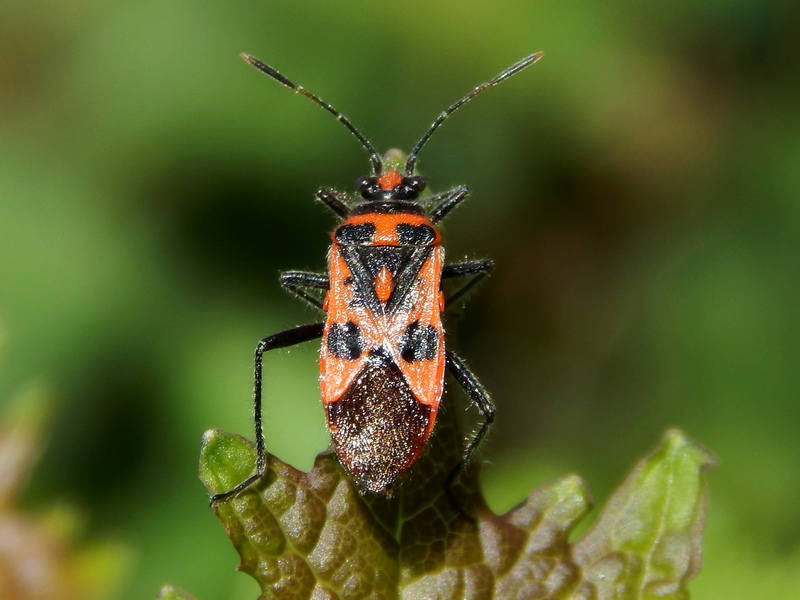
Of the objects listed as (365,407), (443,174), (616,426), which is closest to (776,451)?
(616,426)

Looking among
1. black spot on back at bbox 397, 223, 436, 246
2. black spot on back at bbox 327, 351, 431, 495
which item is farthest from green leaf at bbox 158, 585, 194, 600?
black spot on back at bbox 397, 223, 436, 246

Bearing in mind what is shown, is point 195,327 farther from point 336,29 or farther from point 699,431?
point 699,431

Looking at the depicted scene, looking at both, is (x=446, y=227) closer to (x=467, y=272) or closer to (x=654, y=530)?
(x=467, y=272)

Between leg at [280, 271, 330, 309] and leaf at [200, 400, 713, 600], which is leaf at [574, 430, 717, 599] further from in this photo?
leg at [280, 271, 330, 309]

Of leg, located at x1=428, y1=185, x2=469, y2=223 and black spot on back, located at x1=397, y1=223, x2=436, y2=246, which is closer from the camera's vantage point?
black spot on back, located at x1=397, y1=223, x2=436, y2=246

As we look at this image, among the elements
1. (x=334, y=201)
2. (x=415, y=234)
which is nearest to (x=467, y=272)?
(x=415, y=234)

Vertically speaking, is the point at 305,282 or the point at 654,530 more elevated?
the point at 305,282
